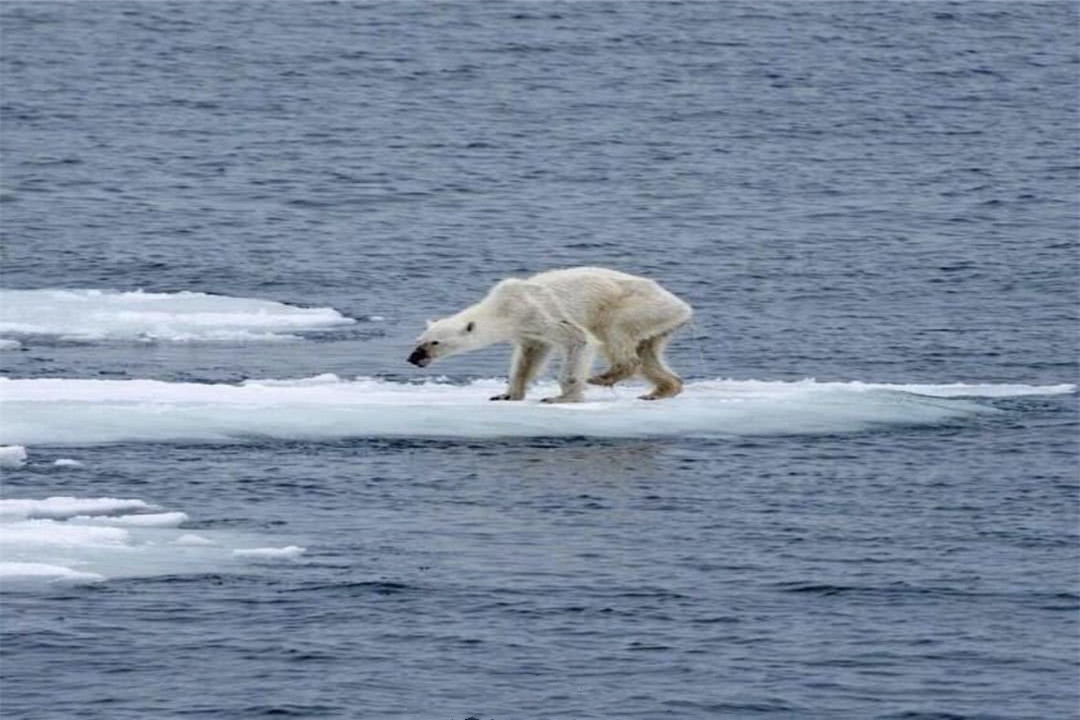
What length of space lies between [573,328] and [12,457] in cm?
455

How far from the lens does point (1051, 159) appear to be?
49.1 metres

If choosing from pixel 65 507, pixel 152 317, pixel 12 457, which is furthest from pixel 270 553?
pixel 152 317

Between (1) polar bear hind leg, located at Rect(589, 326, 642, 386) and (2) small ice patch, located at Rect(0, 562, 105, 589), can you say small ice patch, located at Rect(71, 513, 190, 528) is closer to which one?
(2) small ice patch, located at Rect(0, 562, 105, 589)

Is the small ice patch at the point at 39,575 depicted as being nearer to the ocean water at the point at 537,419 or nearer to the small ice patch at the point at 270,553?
the ocean water at the point at 537,419

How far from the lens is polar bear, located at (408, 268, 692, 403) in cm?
2267

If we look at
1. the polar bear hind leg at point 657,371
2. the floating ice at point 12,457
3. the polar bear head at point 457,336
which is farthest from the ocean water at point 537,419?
the polar bear head at point 457,336

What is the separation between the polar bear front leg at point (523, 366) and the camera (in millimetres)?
23000

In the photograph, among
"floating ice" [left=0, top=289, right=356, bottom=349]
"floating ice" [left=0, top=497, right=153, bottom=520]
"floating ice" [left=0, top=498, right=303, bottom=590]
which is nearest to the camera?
"floating ice" [left=0, top=498, right=303, bottom=590]

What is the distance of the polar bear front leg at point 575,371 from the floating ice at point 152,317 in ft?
22.1

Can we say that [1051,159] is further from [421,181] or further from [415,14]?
[415,14]

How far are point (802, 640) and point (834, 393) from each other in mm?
7341

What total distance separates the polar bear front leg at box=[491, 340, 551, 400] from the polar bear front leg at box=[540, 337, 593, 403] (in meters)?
0.28

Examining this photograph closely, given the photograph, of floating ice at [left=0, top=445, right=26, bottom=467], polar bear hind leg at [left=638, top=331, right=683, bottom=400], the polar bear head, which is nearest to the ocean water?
floating ice at [left=0, top=445, right=26, bottom=467]

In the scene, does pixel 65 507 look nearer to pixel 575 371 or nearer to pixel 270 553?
pixel 270 553
